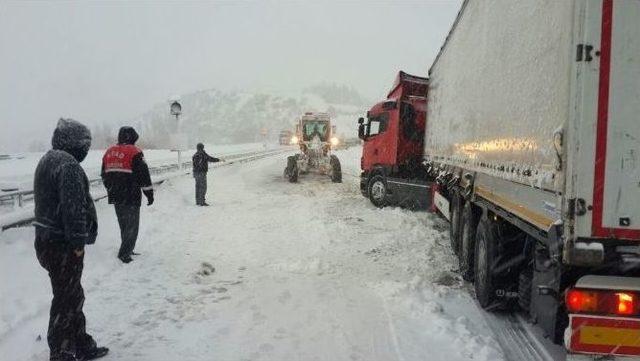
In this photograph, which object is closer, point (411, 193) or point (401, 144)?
point (411, 193)

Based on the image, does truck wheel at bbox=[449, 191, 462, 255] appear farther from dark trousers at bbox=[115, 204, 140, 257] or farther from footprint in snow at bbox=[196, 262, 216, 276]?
dark trousers at bbox=[115, 204, 140, 257]

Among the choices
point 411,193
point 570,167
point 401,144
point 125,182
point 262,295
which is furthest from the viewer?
point 401,144

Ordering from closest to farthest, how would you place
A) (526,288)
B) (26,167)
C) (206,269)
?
1. (526,288)
2. (206,269)
3. (26,167)

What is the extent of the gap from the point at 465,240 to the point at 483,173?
1460mm

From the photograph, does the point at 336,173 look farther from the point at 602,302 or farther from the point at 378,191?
the point at 602,302

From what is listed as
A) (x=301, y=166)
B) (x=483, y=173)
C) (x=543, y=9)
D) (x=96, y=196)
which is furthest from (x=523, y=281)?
(x=301, y=166)

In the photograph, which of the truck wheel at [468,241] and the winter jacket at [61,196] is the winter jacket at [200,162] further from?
the winter jacket at [61,196]

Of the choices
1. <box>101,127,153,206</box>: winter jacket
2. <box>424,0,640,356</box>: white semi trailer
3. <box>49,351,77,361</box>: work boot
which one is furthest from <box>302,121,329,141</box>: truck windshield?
<box>49,351,77,361</box>: work boot

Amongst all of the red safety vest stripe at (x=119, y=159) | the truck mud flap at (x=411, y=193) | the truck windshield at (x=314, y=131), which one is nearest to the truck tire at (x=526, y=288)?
the red safety vest stripe at (x=119, y=159)

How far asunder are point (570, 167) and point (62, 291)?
3.80 m

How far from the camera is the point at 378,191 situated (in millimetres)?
13438

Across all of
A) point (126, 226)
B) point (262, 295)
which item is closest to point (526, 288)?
point (262, 295)

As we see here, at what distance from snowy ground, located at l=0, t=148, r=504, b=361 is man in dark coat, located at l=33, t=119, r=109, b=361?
385 mm

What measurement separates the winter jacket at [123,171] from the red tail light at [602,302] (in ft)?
19.3
